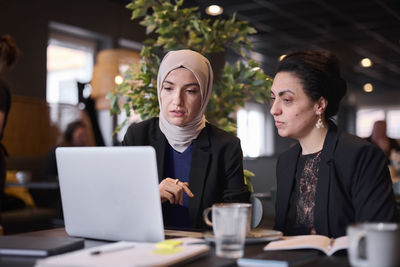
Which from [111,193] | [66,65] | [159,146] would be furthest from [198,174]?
[66,65]

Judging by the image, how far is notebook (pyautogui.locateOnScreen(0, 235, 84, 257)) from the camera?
3.57 ft

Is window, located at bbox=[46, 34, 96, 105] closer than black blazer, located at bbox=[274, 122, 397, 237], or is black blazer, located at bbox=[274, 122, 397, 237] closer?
black blazer, located at bbox=[274, 122, 397, 237]

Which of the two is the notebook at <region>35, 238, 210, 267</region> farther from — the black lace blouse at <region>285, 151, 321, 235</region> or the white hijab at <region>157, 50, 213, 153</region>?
the white hijab at <region>157, 50, 213, 153</region>

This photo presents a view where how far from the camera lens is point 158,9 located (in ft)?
8.82

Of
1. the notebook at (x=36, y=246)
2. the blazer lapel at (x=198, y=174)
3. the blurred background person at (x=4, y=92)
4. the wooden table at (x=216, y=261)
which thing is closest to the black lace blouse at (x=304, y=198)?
the blazer lapel at (x=198, y=174)

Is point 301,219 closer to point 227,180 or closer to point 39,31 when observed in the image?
point 227,180

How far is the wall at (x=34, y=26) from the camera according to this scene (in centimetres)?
562

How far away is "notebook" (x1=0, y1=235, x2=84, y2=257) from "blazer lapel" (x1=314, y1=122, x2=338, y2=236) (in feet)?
2.43

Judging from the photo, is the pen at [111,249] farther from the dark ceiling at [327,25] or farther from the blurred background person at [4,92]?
the dark ceiling at [327,25]

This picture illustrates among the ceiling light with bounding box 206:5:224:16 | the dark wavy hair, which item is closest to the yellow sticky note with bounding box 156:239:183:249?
the dark wavy hair

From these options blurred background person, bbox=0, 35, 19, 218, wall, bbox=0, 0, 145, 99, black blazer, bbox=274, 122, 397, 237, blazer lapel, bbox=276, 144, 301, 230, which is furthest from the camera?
wall, bbox=0, 0, 145, 99

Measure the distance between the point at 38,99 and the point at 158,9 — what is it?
3608 mm

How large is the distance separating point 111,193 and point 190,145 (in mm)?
757

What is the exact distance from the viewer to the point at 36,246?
113 cm
